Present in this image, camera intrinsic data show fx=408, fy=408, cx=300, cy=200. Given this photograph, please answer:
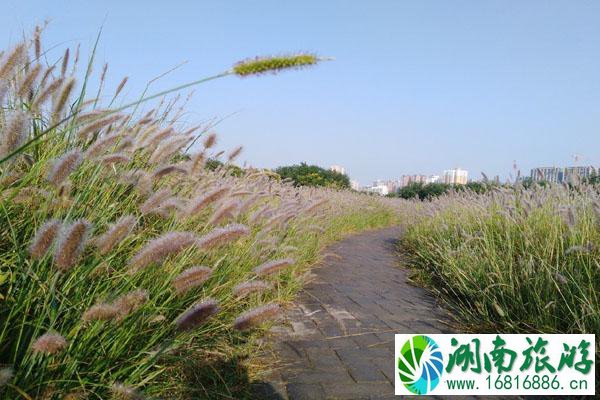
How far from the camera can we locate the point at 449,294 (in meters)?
4.18

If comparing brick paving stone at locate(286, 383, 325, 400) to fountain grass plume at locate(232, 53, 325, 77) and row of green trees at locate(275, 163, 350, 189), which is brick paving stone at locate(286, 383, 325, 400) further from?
row of green trees at locate(275, 163, 350, 189)

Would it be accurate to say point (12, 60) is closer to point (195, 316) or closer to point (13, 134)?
point (13, 134)

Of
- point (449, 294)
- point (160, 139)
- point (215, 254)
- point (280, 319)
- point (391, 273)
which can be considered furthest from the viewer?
point (391, 273)

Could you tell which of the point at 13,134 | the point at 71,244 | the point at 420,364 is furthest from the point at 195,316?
the point at 420,364

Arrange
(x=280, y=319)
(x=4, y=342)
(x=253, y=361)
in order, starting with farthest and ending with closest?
(x=280, y=319), (x=253, y=361), (x=4, y=342)

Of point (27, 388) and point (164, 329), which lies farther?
point (164, 329)

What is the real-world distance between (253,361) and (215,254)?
691 mm

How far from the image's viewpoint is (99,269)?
1649 mm

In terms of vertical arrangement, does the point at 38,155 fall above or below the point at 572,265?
above

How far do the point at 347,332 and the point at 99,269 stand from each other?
5.64ft

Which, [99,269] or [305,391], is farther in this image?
[305,391]

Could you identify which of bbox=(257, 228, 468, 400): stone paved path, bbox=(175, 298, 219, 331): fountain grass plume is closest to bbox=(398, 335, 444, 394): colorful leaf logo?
bbox=(257, 228, 468, 400): stone paved path

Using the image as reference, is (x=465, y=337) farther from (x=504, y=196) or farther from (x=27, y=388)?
(x=504, y=196)

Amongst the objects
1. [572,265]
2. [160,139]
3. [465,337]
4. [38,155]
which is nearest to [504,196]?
[572,265]
